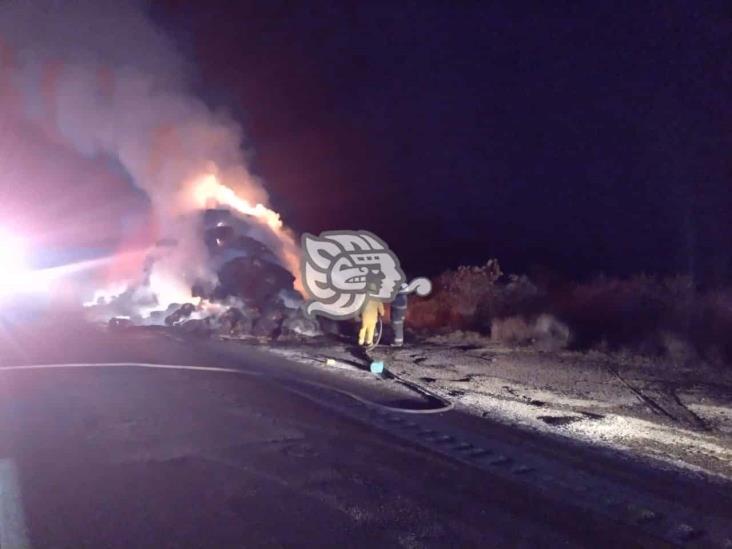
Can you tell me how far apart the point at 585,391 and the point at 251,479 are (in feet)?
21.1

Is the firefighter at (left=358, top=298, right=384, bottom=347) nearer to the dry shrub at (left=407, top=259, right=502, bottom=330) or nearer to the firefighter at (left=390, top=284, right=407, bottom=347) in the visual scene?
the firefighter at (left=390, top=284, right=407, bottom=347)

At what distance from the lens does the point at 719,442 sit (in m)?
7.50

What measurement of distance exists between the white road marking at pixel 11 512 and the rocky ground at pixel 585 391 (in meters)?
5.50

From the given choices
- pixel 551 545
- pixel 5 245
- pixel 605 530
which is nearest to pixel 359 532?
pixel 551 545

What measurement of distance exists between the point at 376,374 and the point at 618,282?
11022mm

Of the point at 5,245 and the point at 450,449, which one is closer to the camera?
the point at 450,449

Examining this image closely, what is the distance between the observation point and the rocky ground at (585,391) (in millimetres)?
7586

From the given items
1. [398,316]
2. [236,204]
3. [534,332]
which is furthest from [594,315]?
[236,204]

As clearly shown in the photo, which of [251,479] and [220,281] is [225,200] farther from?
[251,479]

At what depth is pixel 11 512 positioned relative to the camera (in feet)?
16.5

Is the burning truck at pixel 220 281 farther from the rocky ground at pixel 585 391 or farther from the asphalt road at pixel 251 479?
the asphalt road at pixel 251 479

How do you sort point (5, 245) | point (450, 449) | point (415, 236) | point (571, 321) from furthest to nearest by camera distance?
point (415, 236) < point (5, 245) < point (571, 321) < point (450, 449)

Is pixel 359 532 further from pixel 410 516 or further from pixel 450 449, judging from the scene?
pixel 450 449

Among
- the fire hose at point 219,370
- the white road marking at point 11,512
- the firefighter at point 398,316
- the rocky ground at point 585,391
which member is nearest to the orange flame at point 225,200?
the rocky ground at point 585,391
